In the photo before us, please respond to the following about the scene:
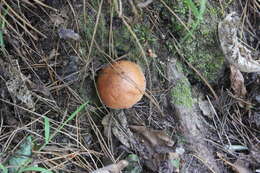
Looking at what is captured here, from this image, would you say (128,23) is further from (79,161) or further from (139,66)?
(79,161)

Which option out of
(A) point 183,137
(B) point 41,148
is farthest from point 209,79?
(B) point 41,148

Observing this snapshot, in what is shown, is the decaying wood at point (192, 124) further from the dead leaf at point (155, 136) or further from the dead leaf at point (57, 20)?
the dead leaf at point (57, 20)

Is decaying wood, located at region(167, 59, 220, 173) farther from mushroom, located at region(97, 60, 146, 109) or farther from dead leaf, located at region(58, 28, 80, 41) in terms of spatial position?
dead leaf, located at region(58, 28, 80, 41)

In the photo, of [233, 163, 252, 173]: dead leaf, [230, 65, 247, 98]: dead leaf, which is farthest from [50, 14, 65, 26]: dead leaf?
[233, 163, 252, 173]: dead leaf

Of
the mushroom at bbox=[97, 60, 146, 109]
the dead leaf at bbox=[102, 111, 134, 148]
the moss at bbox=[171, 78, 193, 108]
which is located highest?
the mushroom at bbox=[97, 60, 146, 109]

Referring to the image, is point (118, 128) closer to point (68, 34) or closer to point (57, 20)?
point (68, 34)

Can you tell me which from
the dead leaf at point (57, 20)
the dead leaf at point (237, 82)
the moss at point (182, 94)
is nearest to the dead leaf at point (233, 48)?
the dead leaf at point (237, 82)
